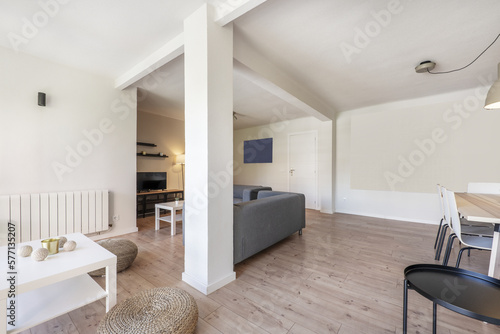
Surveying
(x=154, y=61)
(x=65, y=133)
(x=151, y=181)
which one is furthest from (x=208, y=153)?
(x=151, y=181)

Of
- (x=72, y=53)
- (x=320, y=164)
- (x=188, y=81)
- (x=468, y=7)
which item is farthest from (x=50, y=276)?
(x=320, y=164)

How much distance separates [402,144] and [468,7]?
2.88m

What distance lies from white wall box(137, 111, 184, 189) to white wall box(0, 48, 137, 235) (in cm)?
157

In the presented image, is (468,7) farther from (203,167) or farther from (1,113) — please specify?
(1,113)

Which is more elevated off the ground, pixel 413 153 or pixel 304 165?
pixel 413 153

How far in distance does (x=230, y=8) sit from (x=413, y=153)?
4.31 meters

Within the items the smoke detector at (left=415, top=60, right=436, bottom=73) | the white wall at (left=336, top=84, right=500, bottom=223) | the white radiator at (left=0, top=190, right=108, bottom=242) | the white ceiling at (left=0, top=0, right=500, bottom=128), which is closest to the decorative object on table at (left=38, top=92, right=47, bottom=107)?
the white ceiling at (left=0, top=0, right=500, bottom=128)

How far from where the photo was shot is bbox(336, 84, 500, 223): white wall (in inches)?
144

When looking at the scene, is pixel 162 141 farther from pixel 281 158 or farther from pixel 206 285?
pixel 206 285

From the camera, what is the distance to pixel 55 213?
2.77 meters

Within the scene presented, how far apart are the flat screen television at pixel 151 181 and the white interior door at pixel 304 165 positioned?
3.44 meters

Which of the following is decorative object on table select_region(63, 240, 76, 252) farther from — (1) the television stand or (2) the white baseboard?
(1) the television stand

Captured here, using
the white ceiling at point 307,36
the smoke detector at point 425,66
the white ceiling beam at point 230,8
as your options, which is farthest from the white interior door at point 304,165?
the white ceiling beam at point 230,8

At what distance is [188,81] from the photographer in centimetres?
195
